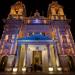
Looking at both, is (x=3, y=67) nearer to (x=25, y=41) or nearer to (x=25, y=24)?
(x=25, y=41)

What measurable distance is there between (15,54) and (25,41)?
114 inches

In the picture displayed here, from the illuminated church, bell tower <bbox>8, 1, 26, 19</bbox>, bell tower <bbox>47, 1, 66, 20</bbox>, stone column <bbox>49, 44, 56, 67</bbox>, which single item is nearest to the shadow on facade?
the illuminated church

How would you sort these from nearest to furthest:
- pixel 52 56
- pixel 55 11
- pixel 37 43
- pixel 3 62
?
pixel 3 62 < pixel 52 56 < pixel 37 43 < pixel 55 11

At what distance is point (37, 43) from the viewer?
21375 millimetres

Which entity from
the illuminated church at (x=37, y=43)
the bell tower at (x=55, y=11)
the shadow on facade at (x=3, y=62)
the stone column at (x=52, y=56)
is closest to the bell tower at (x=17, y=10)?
the illuminated church at (x=37, y=43)

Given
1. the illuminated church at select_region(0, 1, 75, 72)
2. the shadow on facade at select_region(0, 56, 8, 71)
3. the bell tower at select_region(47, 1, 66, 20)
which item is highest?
the bell tower at select_region(47, 1, 66, 20)

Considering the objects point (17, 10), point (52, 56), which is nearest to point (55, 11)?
point (17, 10)

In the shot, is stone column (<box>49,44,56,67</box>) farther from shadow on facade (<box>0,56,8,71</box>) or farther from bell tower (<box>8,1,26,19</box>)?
bell tower (<box>8,1,26,19</box>)

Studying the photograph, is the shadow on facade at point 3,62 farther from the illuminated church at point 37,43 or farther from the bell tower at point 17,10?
the bell tower at point 17,10

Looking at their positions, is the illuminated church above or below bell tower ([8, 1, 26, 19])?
below

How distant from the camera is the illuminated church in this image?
18.2 metres

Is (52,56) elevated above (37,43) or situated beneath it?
situated beneath

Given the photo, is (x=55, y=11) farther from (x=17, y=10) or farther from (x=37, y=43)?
(x=37, y=43)

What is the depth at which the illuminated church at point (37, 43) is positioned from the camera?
59.6ft
